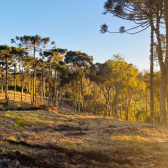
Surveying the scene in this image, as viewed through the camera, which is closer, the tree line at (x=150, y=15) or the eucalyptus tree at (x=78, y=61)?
the tree line at (x=150, y=15)

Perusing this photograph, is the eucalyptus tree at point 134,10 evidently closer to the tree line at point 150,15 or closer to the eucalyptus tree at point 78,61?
the tree line at point 150,15

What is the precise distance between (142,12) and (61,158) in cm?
1688

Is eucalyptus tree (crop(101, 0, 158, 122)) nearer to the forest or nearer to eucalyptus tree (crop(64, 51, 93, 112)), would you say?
the forest

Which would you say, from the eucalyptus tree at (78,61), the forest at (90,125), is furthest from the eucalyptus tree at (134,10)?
the eucalyptus tree at (78,61)

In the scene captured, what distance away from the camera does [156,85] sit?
31.7 metres

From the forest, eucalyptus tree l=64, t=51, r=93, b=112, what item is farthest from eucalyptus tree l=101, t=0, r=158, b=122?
eucalyptus tree l=64, t=51, r=93, b=112

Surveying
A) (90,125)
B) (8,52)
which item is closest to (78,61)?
(8,52)

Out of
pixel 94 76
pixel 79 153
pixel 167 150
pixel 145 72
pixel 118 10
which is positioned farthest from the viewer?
pixel 145 72

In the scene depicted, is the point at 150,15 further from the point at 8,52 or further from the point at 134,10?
the point at 8,52

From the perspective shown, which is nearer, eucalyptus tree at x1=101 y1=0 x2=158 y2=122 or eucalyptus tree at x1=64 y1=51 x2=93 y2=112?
eucalyptus tree at x1=101 y1=0 x2=158 y2=122

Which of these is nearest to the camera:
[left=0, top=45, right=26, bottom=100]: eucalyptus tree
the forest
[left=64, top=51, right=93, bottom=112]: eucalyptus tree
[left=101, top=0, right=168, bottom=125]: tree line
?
the forest

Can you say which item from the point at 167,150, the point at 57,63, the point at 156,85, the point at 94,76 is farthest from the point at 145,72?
the point at 167,150

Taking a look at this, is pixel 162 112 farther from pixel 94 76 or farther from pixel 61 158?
pixel 94 76

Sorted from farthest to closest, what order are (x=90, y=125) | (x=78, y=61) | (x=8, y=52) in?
(x=78, y=61), (x=8, y=52), (x=90, y=125)
